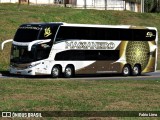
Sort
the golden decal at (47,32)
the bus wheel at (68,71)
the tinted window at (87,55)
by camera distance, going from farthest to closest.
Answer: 1. the bus wheel at (68,71)
2. the tinted window at (87,55)
3. the golden decal at (47,32)

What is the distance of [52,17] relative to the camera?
56.7 metres

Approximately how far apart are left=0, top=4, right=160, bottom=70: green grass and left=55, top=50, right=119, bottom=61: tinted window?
688 centimetres

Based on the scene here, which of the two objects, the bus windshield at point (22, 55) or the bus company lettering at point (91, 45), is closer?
the bus windshield at point (22, 55)

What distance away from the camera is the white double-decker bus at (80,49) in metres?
33.0

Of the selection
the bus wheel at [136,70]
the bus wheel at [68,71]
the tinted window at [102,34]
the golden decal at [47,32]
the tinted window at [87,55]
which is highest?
the golden decal at [47,32]

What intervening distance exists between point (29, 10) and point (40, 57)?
2608 cm

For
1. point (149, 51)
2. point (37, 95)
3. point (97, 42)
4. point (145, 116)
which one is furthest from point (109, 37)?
point (145, 116)

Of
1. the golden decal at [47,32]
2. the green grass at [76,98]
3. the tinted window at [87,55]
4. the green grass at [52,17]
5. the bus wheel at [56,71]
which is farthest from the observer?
the green grass at [52,17]

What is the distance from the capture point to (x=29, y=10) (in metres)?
58.5

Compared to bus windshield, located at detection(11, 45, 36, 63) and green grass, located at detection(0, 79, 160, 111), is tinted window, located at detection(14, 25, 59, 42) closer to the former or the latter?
bus windshield, located at detection(11, 45, 36, 63)

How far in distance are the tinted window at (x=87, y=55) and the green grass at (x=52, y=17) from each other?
22.6ft

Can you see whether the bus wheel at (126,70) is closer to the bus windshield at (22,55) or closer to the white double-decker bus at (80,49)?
the white double-decker bus at (80,49)

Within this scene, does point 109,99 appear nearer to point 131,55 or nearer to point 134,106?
point 134,106

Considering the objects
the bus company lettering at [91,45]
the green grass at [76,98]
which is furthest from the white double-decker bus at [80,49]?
the green grass at [76,98]
